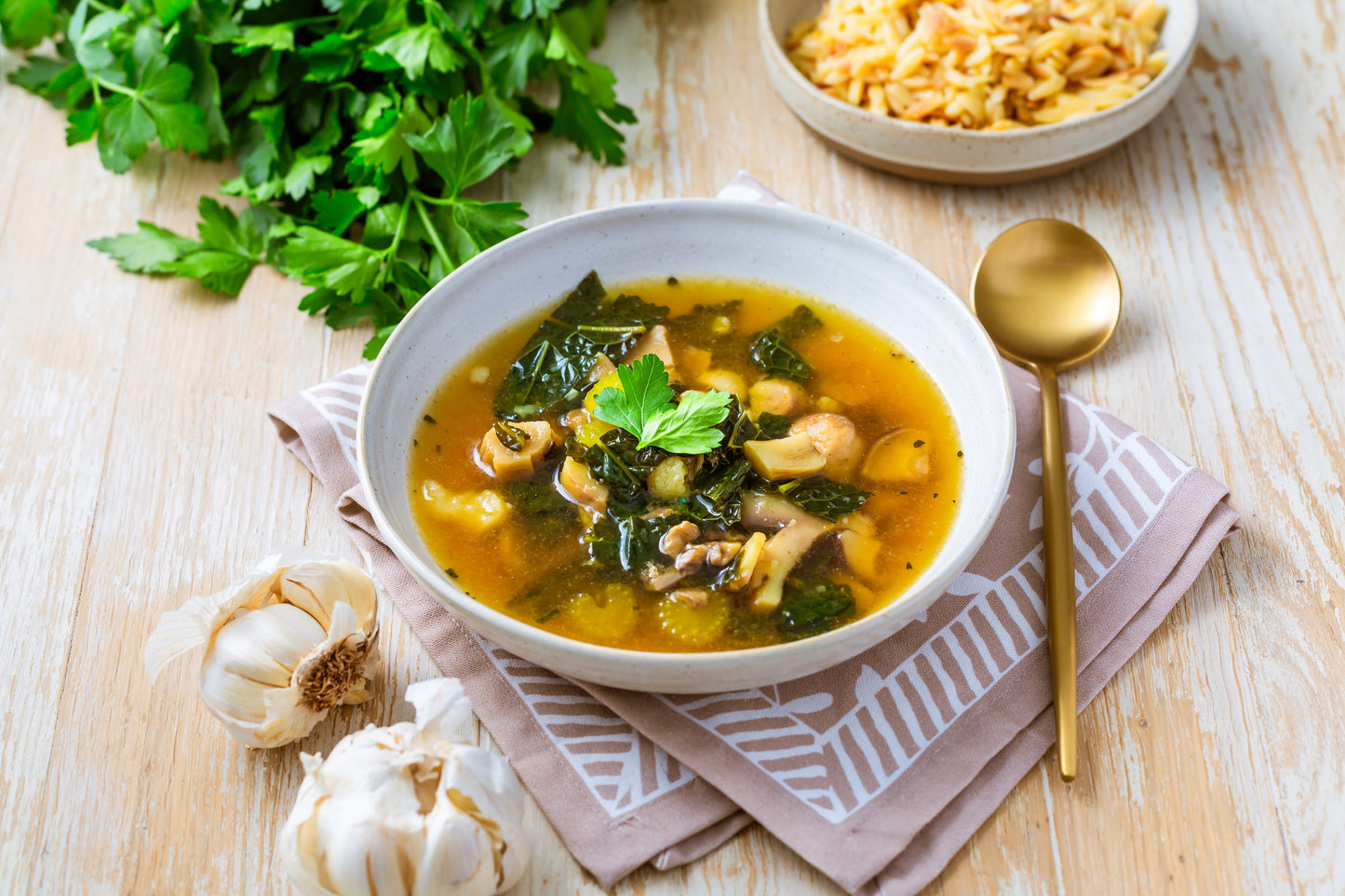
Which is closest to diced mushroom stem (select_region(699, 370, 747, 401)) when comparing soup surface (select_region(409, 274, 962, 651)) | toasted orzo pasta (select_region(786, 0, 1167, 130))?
A: soup surface (select_region(409, 274, 962, 651))

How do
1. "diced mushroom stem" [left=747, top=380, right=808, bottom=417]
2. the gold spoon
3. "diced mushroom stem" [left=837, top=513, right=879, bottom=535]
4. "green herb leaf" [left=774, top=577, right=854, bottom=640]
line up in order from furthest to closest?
1. the gold spoon
2. "diced mushroom stem" [left=747, top=380, right=808, bottom=417]
3. "diced mushroom stem" [left=837, top=513, right=879, bottom=535]
4. "green herb leaf" [left=774, top=577, right=854, bottom=640]

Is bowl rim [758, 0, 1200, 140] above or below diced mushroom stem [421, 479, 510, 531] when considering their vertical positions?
above

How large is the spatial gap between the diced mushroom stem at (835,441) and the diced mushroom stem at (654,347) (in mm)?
430

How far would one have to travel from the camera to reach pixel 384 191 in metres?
3.65

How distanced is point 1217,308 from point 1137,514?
3.65ft

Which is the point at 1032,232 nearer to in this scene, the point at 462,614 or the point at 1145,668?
the point at 1145,668

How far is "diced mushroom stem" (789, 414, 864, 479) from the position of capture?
2871 mm

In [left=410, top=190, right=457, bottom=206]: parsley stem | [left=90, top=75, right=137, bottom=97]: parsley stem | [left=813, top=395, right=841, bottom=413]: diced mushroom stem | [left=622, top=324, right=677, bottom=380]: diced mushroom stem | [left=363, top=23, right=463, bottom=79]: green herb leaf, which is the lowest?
[left=813, top=395, right=841, bottom=413]: diced mushroom stem

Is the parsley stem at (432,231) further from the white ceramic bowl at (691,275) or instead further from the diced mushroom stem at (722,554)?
the diced mushroom stem at (722,554)

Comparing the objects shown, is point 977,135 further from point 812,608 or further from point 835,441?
point 812,608

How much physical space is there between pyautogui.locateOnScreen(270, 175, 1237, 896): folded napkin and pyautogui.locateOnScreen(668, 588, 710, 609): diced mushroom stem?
0.73ft

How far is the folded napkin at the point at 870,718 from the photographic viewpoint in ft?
7.80

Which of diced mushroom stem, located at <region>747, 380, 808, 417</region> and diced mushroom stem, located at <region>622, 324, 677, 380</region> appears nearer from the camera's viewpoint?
diced mushroom stem, located at <region>747, 380, 808, 417</region>

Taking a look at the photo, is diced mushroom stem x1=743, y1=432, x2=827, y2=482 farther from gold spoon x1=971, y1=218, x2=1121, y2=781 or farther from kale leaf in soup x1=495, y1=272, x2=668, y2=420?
gold spoon x1=971, y1=218, x2=1121, y2=781
